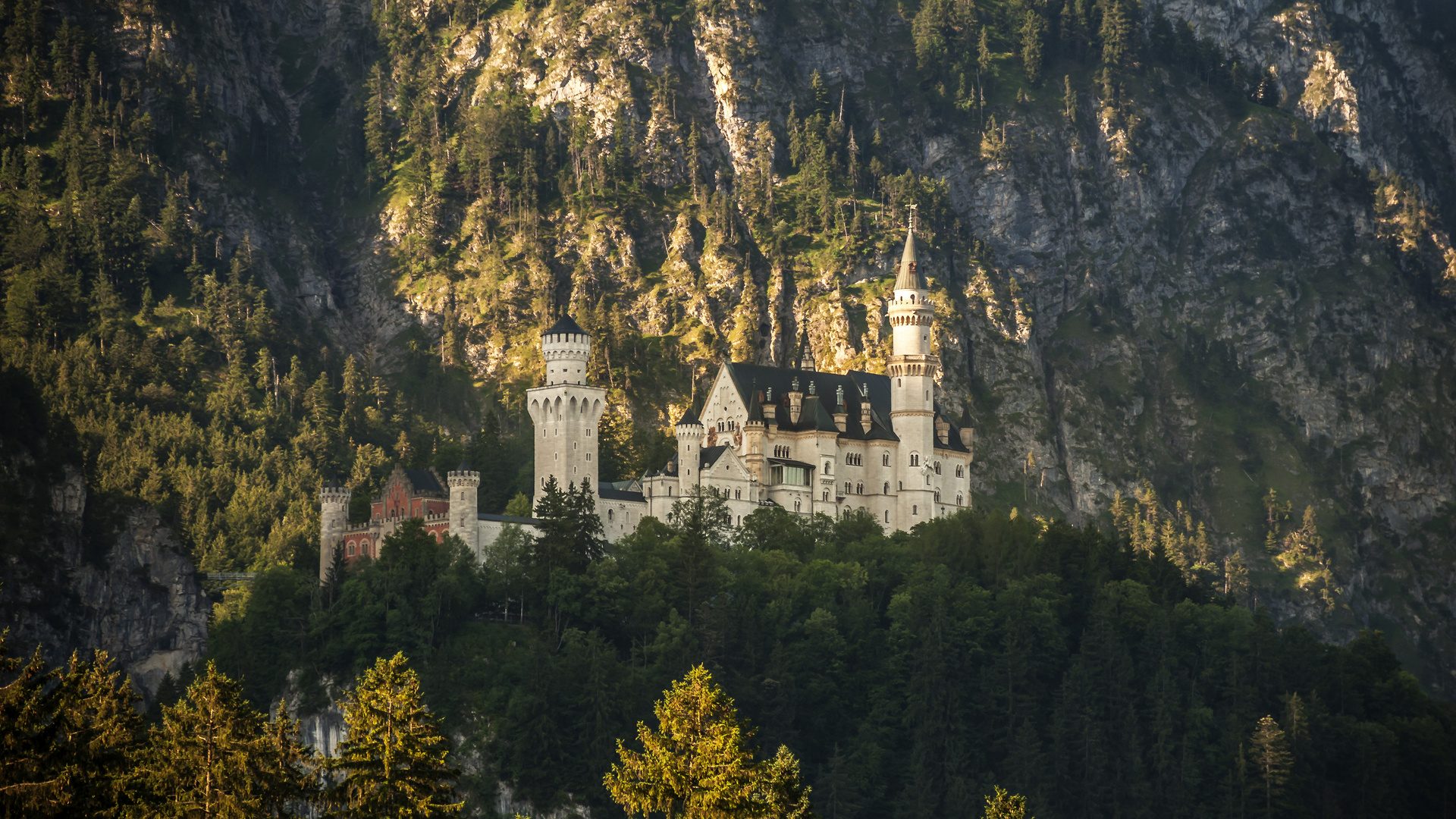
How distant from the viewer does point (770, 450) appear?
441 ft

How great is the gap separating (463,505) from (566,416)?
10004 millimetres

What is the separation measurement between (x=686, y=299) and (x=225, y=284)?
1688 inches

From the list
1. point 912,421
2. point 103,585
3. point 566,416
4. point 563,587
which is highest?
point 912,421

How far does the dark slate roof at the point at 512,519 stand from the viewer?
119 metres

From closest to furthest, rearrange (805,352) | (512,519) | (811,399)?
(512,519) → (811,399) → (805,352)

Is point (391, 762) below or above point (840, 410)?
below

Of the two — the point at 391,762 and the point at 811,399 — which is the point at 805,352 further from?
the point at 391,762

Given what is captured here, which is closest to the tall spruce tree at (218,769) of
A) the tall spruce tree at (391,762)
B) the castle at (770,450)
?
the tall spruce tree at (391,762)

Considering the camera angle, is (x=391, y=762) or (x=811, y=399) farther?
(x=811, y=399)

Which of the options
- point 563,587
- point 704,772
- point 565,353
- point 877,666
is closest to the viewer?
point 704,772

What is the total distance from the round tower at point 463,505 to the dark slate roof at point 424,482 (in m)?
3.19

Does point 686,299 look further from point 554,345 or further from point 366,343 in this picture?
point 554,345

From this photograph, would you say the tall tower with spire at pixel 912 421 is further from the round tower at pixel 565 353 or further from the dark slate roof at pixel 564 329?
the dark slate roof at pixel 564 329

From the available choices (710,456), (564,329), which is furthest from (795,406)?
(564,329)
